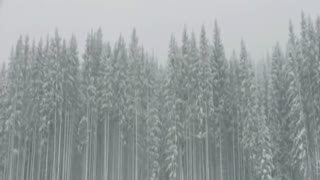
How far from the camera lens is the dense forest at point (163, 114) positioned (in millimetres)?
33375

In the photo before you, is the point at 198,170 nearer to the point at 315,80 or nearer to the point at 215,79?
the point at 215,79

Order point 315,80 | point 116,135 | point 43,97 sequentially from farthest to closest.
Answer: point 116,135, point 43,97, point 315,80

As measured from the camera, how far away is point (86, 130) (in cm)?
3769

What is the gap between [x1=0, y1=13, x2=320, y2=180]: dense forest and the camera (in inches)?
1314

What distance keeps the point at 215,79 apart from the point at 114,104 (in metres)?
9.36

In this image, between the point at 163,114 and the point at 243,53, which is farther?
the point at 163,114

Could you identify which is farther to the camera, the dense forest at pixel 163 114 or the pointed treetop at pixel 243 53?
the pointed treetop at pixel 243 53

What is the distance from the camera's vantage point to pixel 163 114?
37.8 m

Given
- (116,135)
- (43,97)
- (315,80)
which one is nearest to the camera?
(315,80)

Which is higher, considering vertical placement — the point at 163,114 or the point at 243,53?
the point at 243,53

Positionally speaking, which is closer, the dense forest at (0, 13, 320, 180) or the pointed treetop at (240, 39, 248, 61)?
the dense forest at (0, 13, 320, 180)

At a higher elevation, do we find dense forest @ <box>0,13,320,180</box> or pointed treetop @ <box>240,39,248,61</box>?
pointed treetop @ <box>240,39,248,61</box>

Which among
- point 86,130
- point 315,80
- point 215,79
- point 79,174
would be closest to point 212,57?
point 215,79

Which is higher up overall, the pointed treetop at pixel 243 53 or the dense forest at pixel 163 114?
the pointed treetop at pixel 243 53
